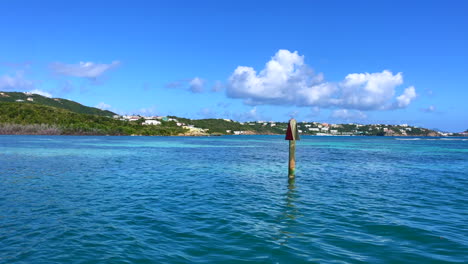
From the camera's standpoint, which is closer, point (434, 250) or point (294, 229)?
point (434, 250)

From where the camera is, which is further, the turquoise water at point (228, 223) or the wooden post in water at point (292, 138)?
the wooden post in water at point (292, 138)

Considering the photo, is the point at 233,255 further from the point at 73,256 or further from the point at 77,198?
the point at 77,198

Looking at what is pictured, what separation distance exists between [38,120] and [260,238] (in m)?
220

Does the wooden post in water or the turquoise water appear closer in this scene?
the turquoise water

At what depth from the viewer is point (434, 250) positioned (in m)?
9.64

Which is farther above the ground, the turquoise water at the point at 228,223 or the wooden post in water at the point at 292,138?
the wooden post in water at the point at 292,138

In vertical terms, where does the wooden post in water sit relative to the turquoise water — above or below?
above

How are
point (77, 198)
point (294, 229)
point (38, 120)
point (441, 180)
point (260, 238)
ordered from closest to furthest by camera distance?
1. point (260, 238)
2. point (294, 229)
3. point (77, 198)
4. point (441, 180)
5. point (38, 120)

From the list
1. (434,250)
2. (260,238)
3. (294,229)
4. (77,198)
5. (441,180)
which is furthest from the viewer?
(441,180)

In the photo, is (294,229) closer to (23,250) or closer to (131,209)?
(131,209)

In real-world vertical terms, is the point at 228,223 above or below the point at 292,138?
below

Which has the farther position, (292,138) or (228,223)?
(292,138)

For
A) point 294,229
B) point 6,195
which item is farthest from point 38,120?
point 294,229

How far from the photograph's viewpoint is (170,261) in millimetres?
8445
